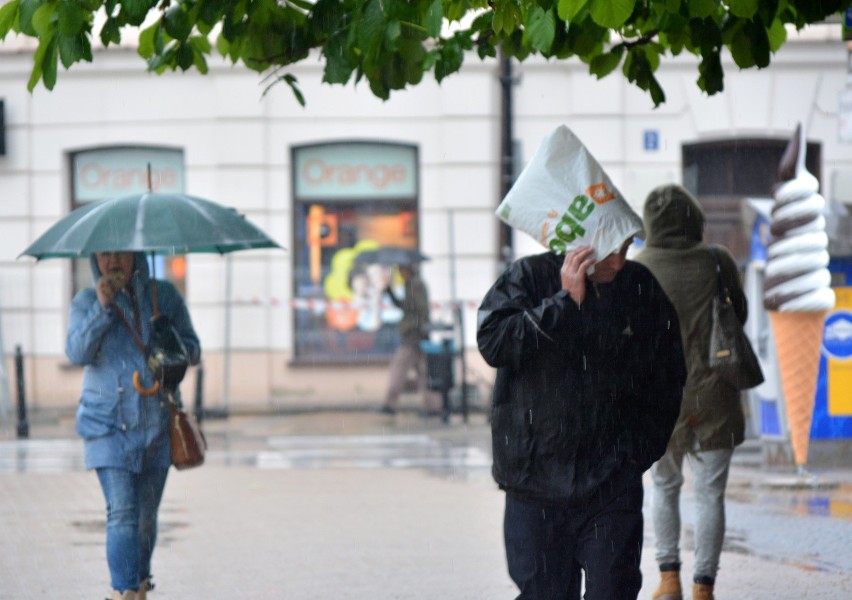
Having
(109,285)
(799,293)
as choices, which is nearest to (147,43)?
(109,285)

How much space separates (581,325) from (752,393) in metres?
8.67

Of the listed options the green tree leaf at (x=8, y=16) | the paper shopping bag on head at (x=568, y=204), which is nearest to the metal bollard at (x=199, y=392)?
the green tree leaf at (x=8, y=16)

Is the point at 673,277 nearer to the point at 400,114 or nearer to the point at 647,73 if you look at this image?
the point at 647,73

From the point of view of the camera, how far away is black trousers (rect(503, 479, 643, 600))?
4.74m

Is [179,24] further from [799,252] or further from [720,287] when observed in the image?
[799,252]

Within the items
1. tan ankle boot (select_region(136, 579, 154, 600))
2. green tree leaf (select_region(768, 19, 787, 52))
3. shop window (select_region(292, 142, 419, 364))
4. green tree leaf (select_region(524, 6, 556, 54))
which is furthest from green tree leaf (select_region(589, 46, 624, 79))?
shop window (select_region(292, 142, 419, 364))

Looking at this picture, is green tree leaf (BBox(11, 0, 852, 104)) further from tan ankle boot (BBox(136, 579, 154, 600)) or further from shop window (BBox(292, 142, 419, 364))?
shop window (BBox(292, 142, 419, 364))

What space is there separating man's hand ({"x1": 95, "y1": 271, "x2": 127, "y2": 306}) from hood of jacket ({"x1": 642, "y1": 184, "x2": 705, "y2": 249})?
2278 millimetres

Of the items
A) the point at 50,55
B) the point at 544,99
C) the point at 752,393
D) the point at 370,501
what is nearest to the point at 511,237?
the point at 544,99

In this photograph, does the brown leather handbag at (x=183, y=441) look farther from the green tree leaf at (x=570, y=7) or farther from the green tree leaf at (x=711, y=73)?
the green tree leaf at (x=570, y=7)

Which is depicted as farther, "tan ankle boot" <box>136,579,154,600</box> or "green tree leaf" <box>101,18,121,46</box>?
"tan ankle boot" <box>136,579,154,600</box>

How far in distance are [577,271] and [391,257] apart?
12504 mm

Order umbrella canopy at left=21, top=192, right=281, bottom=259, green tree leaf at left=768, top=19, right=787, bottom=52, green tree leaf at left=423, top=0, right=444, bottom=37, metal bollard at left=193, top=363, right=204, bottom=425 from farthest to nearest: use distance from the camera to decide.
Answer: metal bollard at left=193, top=363, right=204, bottom=425
umbrella canopy at left=21, top=192, right=281, bottom=259
green tree leaf at left=768, top=19, right=787, bottom=52
green tree leaf at left=423, top=0, right=444, bottom=37

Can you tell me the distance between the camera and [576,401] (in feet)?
15.5
